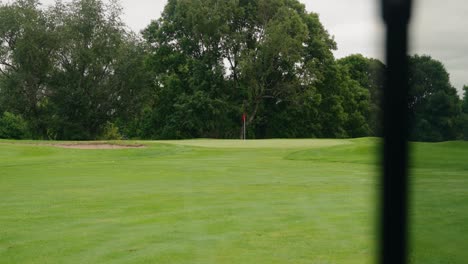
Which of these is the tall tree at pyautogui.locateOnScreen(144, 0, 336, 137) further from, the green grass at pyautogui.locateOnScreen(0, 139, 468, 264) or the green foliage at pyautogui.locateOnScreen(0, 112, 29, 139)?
the green grass at pyautogui.locateOnScreen(0, 139, 468, 264)

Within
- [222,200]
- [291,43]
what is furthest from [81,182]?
[291,43]

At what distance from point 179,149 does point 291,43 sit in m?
20.4

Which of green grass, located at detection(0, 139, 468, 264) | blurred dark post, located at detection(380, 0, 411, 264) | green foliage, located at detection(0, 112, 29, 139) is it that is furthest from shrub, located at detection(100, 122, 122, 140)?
blurred dark post, located at detection(380, 0, 411, 264)

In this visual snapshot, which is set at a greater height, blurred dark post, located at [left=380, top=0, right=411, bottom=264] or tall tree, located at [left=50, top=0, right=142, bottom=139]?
tall tree, located at [left=50, top=0, right=142, bottom=139]

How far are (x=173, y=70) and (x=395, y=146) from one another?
43084 millimetres

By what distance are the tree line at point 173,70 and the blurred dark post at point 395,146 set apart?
38731mm

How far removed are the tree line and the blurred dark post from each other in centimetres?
3873

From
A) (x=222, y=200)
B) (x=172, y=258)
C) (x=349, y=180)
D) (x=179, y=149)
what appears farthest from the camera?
(x=179, y=149)

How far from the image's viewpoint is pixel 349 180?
852 centimetres

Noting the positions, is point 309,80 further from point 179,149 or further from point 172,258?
point 172,258

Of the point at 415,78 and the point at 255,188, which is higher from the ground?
the point at 415,78

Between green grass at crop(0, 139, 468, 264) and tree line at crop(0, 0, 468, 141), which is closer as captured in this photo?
green grass at crop(0, 139, 468, 264)

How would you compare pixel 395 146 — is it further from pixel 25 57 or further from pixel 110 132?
pixel 110 132

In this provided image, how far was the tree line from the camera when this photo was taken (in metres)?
38.9
